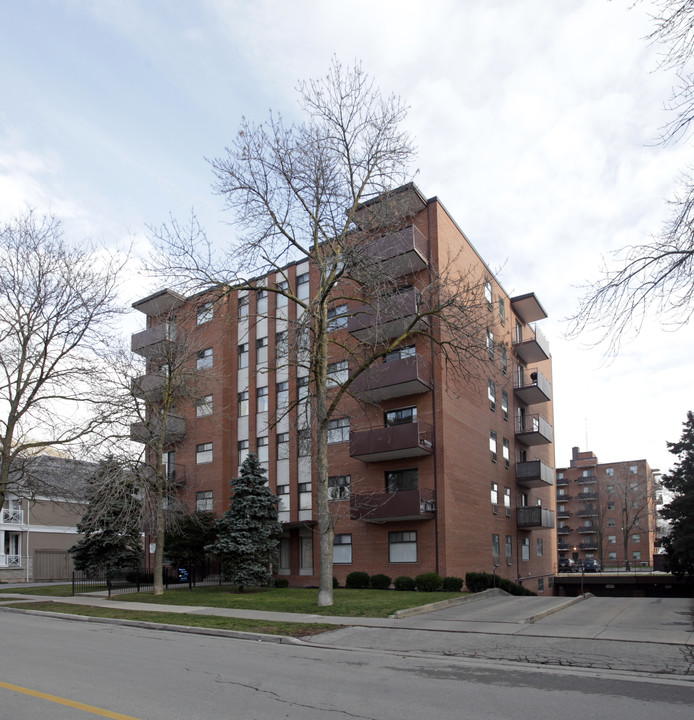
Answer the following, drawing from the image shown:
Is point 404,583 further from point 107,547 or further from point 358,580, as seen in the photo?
point 107,547

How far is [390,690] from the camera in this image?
7980mm

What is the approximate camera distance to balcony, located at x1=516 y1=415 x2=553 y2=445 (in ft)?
122

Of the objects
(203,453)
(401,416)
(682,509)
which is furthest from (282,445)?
(682,509)

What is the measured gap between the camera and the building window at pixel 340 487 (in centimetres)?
2909

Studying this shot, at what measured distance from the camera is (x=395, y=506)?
2611 centimetres

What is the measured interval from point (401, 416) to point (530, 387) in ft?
38.3

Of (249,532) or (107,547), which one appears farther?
(107,547)

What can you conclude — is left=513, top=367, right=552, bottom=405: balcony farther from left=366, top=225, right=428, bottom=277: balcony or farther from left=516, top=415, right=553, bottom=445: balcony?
left=366, top=225, right=428, bottom=277: balcony

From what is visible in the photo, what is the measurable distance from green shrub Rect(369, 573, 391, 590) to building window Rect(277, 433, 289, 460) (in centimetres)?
822

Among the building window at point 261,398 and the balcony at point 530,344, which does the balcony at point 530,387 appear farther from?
the building window at point 261,398

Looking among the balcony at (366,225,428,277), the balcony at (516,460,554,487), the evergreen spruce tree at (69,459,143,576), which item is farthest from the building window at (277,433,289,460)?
the balcony at (516,460,554,487)

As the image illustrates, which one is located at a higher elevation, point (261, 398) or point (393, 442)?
point (261, 398)

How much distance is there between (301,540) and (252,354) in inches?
398

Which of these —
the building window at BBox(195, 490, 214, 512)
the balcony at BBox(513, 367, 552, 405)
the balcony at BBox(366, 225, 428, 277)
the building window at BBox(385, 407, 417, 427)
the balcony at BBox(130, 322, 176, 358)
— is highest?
the balcony at BBox(366, 225, 428, 277)
